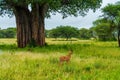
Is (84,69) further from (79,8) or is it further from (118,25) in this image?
(118,25)

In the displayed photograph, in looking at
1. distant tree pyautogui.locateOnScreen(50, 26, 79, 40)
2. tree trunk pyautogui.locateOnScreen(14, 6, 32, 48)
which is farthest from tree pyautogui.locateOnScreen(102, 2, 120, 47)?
distant tree pyautogui.locateOnScreen(50, 26, 79, 40)

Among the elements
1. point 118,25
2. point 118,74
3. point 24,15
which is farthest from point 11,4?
point 118,74

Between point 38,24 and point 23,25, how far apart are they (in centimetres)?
163

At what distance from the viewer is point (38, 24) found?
35.0 meters

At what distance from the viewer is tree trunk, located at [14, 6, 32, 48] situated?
3525 cm

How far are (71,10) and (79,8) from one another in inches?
59.7

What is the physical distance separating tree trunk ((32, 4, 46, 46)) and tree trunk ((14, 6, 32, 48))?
79 cm

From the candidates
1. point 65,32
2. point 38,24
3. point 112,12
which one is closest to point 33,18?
point 38,24

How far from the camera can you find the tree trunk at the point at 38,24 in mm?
34719

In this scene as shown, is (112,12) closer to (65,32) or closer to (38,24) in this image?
(38,24)

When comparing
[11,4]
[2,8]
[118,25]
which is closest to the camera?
[11,4]

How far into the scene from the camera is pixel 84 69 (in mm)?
14812

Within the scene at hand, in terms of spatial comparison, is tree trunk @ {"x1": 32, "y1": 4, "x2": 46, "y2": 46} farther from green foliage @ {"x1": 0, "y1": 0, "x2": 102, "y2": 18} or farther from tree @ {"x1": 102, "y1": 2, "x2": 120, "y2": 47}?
tree @ {"x1": 102, "y1": 2, "x2": 120, "y2": 47}

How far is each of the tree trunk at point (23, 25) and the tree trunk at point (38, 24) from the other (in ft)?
2.60
